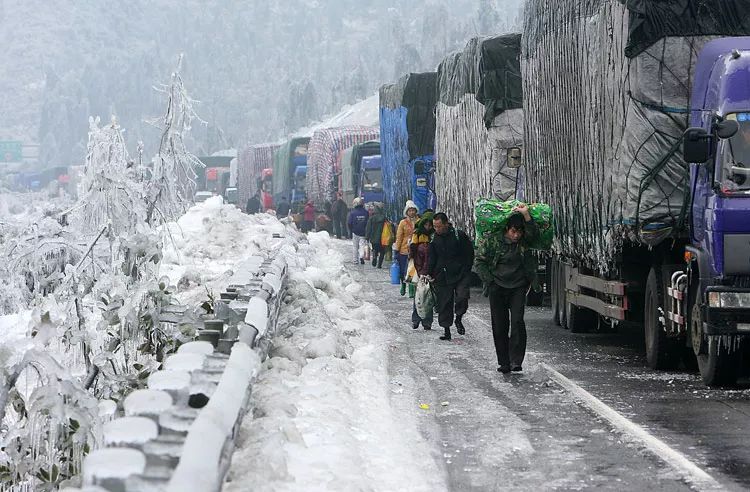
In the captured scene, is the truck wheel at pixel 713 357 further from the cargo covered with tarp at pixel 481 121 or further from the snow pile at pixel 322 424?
the cargo covered with tarp at pixel 481 121

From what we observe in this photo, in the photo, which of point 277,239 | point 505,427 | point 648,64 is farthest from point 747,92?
point 277,239

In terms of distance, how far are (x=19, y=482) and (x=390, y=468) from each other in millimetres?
3230

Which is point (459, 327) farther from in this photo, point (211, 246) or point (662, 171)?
point (211, 246)

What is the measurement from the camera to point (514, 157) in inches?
895

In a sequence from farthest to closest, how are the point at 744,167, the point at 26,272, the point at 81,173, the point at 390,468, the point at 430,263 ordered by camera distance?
the point at 26,272
the point at 81,173
the point at 430,263
the point at 744,167
the point at 390,468

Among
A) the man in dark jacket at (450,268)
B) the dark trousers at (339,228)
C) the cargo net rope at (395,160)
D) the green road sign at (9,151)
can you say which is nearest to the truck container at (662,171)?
the man in dark jacket at (450,268)

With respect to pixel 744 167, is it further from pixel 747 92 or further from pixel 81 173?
pixel 81 173

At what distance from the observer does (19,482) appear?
9.95 m

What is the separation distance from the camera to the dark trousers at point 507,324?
13469 mm

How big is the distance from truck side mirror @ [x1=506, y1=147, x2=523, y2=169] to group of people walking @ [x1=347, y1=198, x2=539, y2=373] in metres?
1.77

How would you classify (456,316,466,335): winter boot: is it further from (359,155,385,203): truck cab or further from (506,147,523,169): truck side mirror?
(359,155,385,203): truck cab

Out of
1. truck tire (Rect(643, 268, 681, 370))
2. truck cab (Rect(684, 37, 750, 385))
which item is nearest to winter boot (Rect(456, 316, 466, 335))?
truck tire (Rect(643, 268, 681, 370))

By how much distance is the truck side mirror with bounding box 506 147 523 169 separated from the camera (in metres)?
22.7

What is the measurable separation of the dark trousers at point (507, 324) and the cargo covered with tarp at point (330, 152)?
41.8 metres
